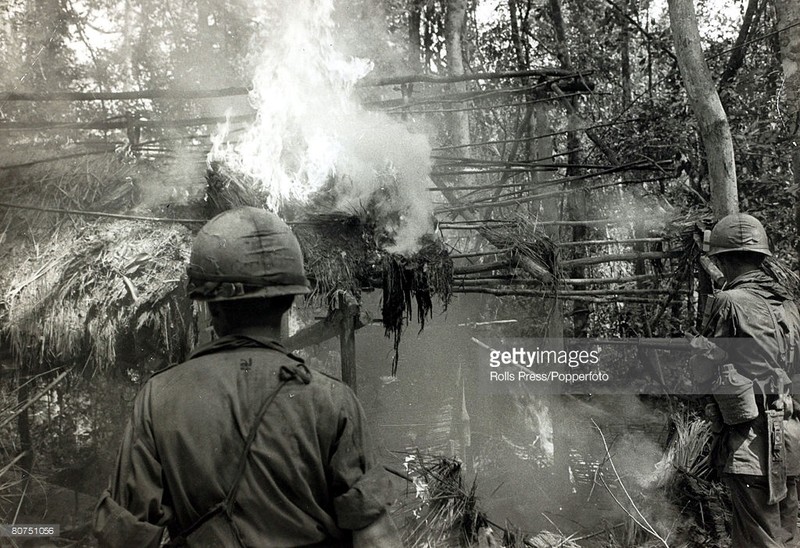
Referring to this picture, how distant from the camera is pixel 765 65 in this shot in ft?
34.9

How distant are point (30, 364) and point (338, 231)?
12.4 feet

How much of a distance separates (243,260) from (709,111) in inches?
249

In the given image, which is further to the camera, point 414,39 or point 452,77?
point 414,39

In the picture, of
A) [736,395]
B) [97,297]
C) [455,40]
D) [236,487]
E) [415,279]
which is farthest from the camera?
[455,40]

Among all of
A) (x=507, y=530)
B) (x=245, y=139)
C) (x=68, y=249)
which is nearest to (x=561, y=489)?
(x=507, y=530)

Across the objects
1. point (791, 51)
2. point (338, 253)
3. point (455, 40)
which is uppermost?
point (455, 40)

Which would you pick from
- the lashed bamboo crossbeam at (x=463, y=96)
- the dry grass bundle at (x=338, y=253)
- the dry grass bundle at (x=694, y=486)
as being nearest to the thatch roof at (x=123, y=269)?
the dry grass bundle at (x=338, y=253)

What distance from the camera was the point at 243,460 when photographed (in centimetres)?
199

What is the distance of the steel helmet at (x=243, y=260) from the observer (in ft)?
7.32

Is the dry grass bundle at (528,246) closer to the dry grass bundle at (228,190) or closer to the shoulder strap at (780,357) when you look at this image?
the shoulder strap at (780,357)

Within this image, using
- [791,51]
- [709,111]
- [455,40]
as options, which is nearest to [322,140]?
[709,111]

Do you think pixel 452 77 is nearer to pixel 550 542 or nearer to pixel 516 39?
pixel 550 542

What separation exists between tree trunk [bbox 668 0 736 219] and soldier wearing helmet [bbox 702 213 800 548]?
1.68 m

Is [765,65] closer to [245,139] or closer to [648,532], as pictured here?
[648,532]
